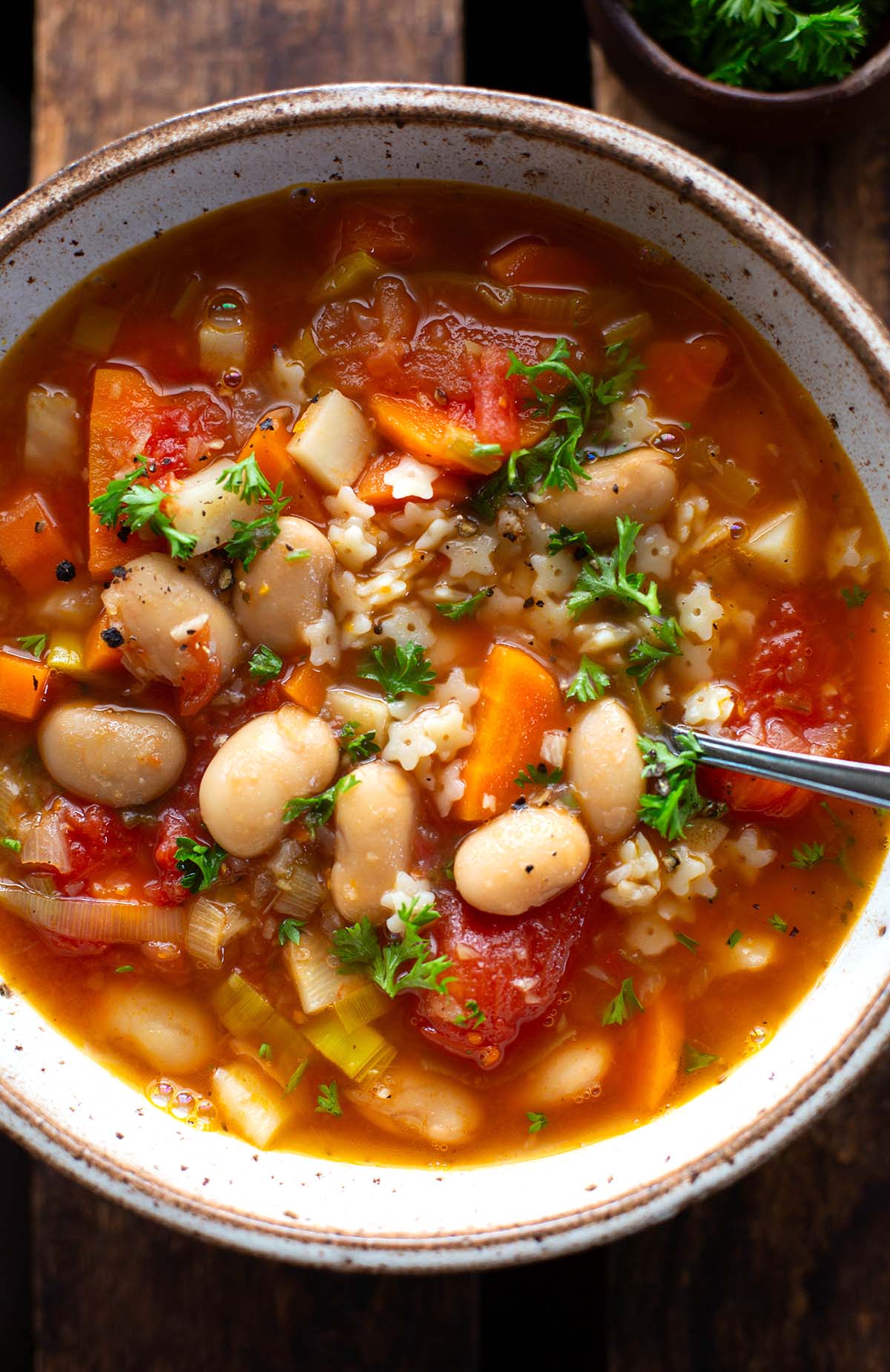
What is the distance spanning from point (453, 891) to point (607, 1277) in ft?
4.05

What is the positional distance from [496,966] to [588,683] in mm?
589

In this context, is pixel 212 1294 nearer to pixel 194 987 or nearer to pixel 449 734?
pixel 194 987

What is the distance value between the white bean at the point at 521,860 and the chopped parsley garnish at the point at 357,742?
0.27m

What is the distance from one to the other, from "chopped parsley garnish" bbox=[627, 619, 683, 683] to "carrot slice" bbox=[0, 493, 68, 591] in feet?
3.84

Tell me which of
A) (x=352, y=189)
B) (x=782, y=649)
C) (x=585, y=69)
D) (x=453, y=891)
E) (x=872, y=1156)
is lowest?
(x=872, y=1156)

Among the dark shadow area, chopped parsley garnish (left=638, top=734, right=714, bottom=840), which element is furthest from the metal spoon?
the dark shadow area

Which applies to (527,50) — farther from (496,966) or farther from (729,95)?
(496,966)

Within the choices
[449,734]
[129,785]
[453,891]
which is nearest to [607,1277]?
[453,891]

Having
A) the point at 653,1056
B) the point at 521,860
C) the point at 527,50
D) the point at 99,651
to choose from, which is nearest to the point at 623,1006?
the point at 653,1056

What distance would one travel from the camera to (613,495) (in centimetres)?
238

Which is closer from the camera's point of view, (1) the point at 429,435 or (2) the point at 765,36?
(1) the point at 429,435

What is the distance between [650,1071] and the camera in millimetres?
2463

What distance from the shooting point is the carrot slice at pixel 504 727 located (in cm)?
240

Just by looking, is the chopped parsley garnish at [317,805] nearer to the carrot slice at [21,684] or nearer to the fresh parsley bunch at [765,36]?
the carrot slice at [21,684]
